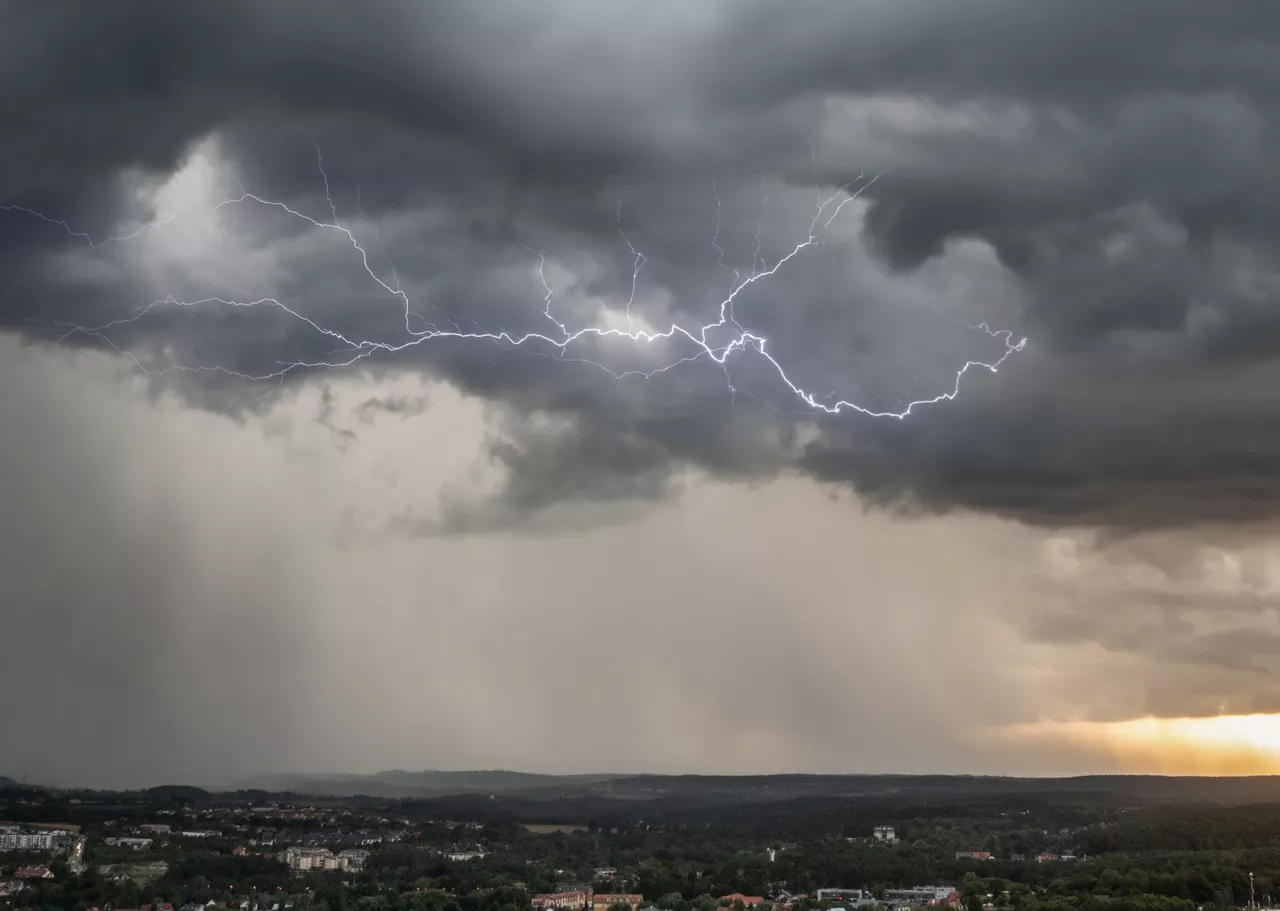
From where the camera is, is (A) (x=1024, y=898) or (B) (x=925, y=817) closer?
(A) (x=1024, y=898)

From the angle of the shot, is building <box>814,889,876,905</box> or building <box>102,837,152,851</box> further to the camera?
building <box>102,837,152,851</box>

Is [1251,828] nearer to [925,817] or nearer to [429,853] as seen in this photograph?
[925,817]

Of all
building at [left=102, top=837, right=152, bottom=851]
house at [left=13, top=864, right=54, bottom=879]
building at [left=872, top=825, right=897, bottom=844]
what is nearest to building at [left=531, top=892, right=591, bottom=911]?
house at [left=13, top=864, right=54, bottom=879]

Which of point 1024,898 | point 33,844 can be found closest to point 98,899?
point 33,844

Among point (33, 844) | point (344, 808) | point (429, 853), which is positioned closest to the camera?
point (33, 844)

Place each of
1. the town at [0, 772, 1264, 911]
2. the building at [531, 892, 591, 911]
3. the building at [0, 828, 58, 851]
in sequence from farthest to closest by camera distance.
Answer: the building at [0, 828, 58, 851], the building at [531, 892, 591, 911], the town at [0, 772, 1264, 911]

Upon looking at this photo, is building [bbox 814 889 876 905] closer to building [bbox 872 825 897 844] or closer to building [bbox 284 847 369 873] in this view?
building [bbox 284 847 369 873]

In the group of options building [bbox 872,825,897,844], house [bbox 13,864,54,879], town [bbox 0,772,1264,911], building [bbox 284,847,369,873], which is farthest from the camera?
building [bbox 872,825,897,844]

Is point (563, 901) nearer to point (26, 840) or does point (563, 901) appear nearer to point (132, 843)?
point (132, 843)
